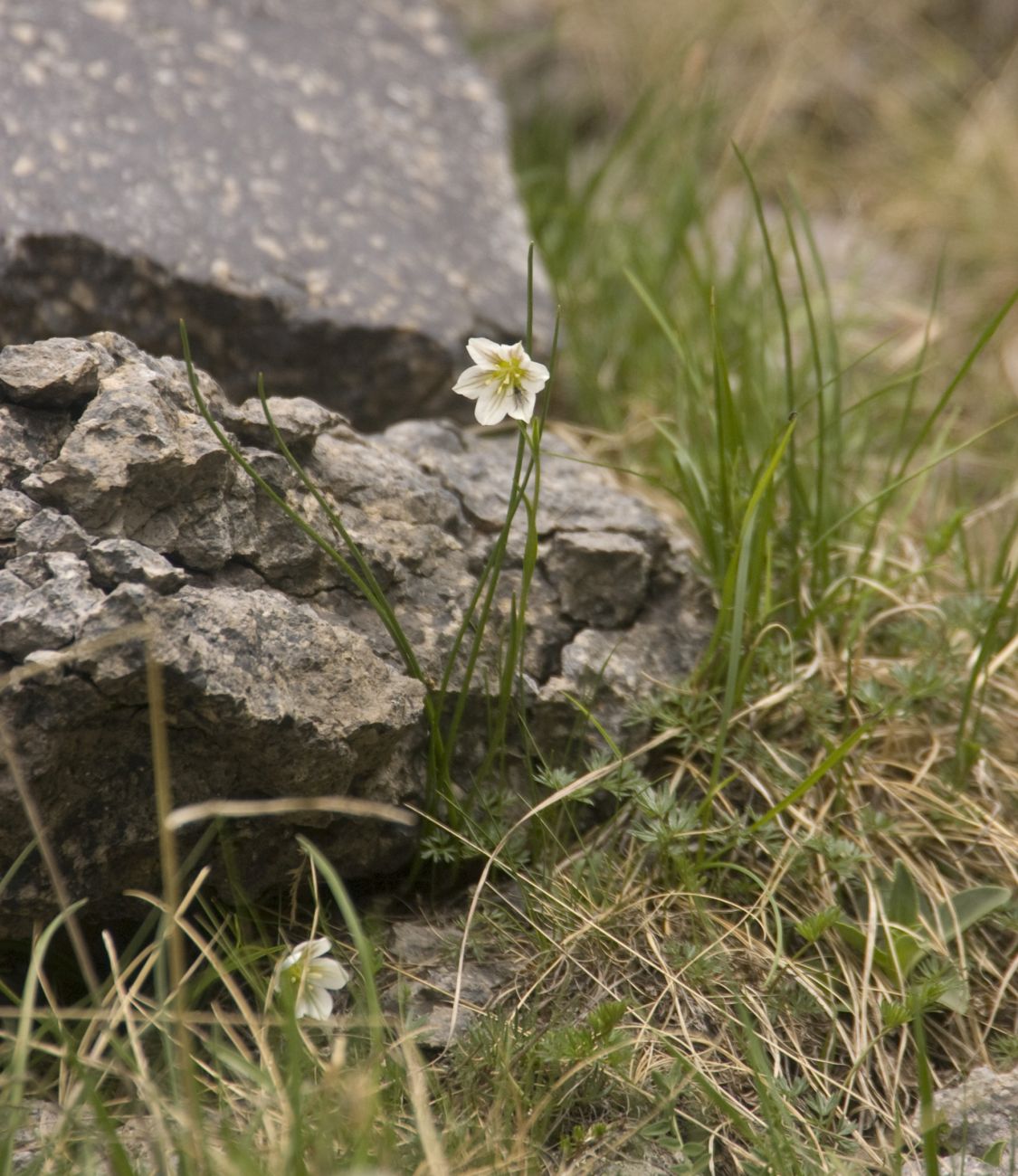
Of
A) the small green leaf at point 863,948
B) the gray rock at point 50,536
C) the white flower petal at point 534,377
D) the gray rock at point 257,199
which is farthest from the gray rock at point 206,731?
the gray rock at point 257,199

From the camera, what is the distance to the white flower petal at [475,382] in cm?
161

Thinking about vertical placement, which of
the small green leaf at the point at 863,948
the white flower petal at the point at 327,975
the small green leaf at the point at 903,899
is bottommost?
the small green leaf at the point at 863,948

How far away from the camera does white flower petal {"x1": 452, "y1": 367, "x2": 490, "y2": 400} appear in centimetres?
161

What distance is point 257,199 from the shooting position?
8.34ft

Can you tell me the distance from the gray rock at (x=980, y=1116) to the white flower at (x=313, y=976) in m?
0.78

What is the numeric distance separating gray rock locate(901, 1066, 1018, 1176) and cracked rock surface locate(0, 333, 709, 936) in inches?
27.5

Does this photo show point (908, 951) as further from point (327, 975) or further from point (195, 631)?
point (195, 631)

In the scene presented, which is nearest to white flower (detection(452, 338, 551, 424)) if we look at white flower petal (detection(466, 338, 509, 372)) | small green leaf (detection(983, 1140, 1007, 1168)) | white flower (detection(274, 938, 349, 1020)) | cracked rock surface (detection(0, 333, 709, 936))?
white flower petal (detection(466, 338, 509, 372))

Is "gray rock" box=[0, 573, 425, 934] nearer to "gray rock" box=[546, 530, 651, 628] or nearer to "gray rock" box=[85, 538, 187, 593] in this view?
"gray rock" box=[85, 538, 187, 593]

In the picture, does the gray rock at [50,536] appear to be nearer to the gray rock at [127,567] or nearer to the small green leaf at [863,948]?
the gray rock at [127,567]

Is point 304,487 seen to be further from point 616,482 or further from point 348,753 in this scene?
point 616,482

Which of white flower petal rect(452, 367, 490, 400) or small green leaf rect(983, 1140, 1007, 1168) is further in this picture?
white flower petal rect(452, 367, 490, 400)

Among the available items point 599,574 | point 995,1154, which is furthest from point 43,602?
point 995,1154

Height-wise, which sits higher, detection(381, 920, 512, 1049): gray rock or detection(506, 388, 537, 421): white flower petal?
detection(506, 388, 537, 421): white flower petal
